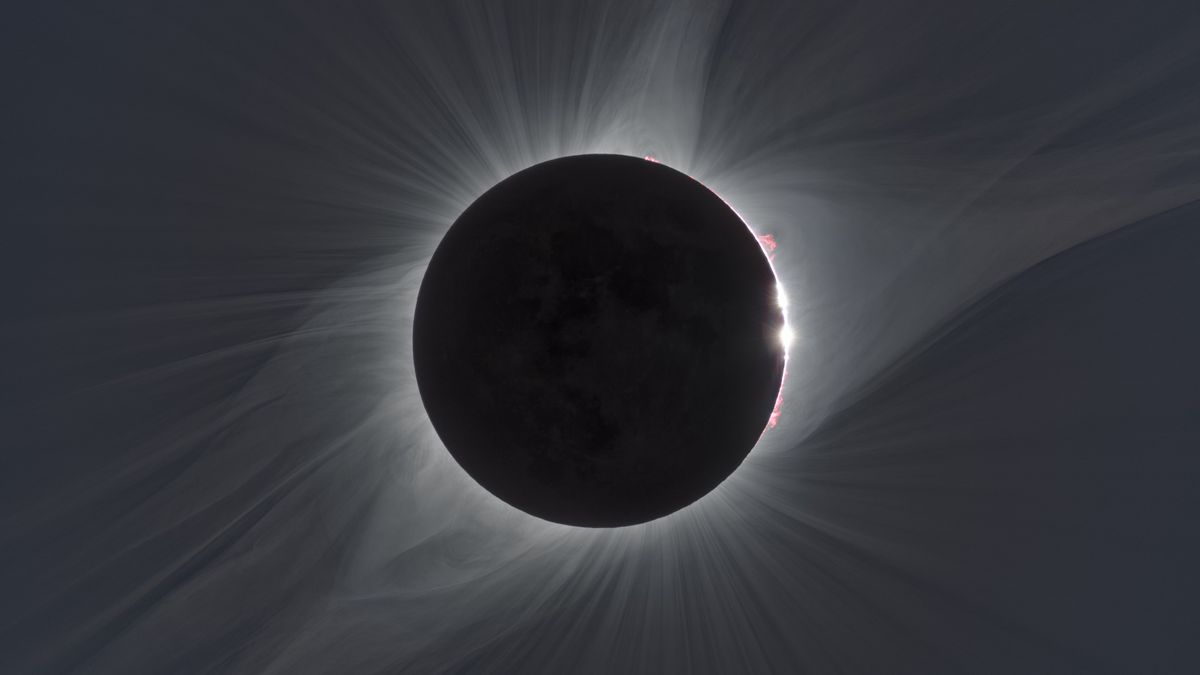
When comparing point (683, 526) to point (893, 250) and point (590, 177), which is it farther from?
point (590, 177)

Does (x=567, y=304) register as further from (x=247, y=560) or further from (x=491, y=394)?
(x=247, y=560)

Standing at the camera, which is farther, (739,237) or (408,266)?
(408,266)

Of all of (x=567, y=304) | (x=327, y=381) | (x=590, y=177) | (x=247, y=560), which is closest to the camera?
(x=567, y=304)

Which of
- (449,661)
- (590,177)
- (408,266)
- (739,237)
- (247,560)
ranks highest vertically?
(408,266)

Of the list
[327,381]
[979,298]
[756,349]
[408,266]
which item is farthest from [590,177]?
[979,298]

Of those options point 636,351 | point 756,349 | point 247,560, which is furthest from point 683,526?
point 247,560

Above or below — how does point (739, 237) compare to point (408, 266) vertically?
below

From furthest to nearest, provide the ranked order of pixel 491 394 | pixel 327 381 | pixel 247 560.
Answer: pixel 327 381 → pixel 247 560 → pixel 491 394
